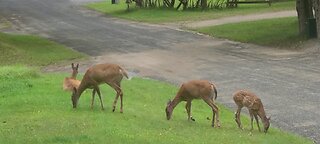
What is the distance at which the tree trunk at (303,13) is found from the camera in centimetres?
2838

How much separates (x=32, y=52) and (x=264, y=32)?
38.7 feet

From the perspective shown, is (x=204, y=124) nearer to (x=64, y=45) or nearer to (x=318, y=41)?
(x=318, y=41)

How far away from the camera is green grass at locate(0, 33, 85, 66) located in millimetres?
25047

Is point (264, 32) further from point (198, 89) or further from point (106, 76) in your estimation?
point (106, 76)

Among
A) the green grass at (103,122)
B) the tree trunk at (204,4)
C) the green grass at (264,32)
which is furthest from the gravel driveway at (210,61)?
the tree trunk at (204,4)

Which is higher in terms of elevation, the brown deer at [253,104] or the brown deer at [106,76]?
the brown deer at [106,76]

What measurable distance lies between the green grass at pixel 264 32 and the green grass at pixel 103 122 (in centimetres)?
1373

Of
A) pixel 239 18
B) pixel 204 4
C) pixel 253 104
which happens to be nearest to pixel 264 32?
pixel 239 18

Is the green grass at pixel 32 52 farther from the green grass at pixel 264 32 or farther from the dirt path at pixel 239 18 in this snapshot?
the dirt path at pixel 239 18

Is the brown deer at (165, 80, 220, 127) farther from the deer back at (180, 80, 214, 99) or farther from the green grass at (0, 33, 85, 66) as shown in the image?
the green grass at (0, 33, 85, 66)

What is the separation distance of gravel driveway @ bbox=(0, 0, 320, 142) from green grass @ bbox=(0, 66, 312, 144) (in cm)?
155

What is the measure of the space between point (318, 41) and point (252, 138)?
16.4 metres

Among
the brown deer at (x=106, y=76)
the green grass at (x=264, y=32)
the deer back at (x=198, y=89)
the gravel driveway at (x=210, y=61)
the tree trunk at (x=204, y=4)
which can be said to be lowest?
the gravel driveway at (x=210, y=61)

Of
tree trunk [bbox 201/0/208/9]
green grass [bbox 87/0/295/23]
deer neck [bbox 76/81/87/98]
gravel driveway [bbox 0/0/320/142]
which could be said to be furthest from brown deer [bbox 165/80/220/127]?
tree trunk [bbox 201/0/208/9]
